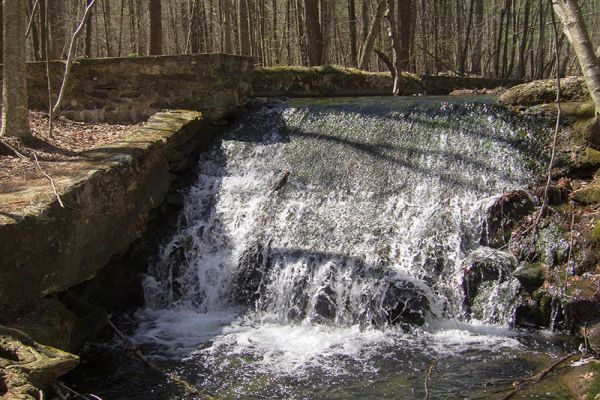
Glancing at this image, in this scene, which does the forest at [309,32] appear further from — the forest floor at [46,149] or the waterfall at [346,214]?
the waterfall at [346,214]

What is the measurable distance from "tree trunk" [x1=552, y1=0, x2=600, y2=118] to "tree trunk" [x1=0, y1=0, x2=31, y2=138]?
6.47 meters

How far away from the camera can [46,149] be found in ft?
24.4

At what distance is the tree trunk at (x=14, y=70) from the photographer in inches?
287

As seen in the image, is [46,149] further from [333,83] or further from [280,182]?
[333,83]

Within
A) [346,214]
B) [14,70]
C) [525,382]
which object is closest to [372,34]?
[346,214]

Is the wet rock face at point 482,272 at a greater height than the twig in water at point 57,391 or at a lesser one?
greater

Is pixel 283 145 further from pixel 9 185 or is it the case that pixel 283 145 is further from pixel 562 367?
pixel 562 367

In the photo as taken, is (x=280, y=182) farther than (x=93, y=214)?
Yes

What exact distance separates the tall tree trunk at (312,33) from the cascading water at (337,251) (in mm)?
4370

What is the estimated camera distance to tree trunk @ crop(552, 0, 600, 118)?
3.66 metres

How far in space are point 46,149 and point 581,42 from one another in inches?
252

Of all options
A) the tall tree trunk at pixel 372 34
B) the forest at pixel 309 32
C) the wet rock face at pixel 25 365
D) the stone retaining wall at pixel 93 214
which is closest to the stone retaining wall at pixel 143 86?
the stone retaining wall at pixel 93 214

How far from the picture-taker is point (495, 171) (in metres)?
7.28

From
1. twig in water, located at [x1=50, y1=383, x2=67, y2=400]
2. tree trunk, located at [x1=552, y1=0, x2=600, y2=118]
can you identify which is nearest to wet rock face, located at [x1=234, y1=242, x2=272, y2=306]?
twig in water, located at [x1=50, y1=383, x2=67, y2=400]
